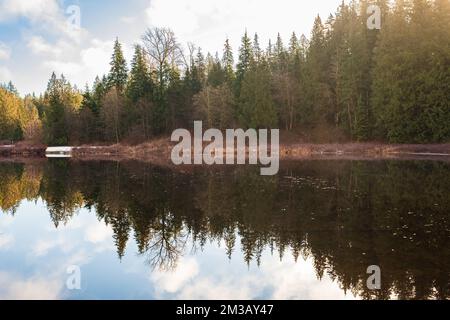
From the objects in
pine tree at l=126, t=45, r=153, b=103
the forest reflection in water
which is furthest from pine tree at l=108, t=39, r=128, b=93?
the forest reflection in water

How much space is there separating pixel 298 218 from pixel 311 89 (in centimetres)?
4814

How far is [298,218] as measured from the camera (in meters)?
13.2

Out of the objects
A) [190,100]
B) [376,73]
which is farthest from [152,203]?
[190,100]

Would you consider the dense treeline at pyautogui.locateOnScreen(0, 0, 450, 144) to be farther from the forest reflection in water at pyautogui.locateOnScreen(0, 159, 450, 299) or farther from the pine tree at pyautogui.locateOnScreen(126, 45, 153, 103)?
the forest reflection in water at pyautogui.locateOnScreen(0, 159, 450, 299)

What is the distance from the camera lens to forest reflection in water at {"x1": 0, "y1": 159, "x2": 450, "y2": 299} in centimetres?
858

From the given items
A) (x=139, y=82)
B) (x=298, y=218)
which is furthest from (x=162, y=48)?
(x=298, y=218)

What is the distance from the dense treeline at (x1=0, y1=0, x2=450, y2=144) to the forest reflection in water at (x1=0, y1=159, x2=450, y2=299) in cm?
2356

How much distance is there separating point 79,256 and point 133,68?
211ft

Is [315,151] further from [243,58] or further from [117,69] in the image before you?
[117,69]

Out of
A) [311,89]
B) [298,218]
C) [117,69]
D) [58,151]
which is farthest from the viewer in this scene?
[117,69]

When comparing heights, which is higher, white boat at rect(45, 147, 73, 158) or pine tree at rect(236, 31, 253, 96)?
pine tree at rect(236, 31, 253, 96)

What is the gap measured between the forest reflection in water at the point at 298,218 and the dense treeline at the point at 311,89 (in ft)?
77.3

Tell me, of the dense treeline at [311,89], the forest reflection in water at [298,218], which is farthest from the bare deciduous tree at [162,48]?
the forest reflection in water at [298,218]

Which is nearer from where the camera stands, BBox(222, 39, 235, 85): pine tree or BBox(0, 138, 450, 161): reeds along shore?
BBox(0, 138, 450, 161): reeds along shore
